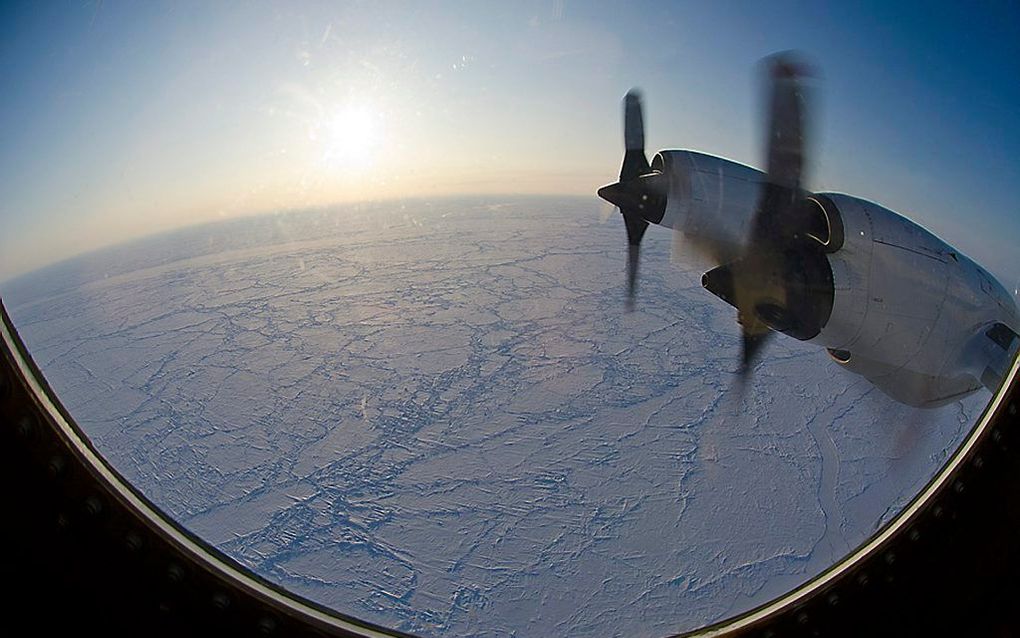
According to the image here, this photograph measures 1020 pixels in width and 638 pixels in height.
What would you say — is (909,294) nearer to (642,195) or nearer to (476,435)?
(642,195)

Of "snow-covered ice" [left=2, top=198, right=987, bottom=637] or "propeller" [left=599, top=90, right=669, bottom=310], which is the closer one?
"propeller" [left=599, top=90, right=669, bottom=310]

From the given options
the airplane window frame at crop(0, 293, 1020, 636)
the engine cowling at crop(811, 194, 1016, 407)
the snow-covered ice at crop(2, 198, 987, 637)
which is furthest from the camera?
the snow-covered ice at crop(2, 198, 987, 637)

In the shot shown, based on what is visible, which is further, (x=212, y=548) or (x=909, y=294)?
(x=909, y=294)

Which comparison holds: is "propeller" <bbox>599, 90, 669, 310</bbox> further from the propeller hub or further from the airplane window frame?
the airplane window frame

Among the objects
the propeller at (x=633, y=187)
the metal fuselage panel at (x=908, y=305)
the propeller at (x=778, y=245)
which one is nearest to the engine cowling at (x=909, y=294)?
the metal fuselage panel at (x=908, y=305)

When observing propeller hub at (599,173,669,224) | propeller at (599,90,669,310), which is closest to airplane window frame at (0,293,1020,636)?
propeller hub at (599,173,669,224)

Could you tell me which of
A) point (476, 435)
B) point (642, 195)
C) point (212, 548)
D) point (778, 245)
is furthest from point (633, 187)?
point (476, 435)

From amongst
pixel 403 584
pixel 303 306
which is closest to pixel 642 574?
pixel 403 584
